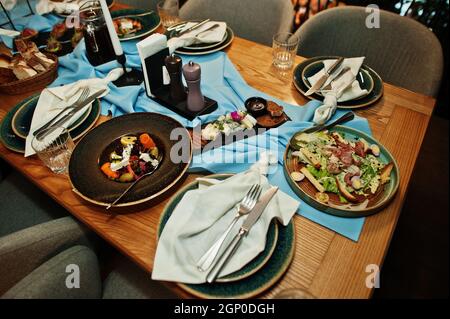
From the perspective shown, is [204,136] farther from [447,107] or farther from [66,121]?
[447,107]

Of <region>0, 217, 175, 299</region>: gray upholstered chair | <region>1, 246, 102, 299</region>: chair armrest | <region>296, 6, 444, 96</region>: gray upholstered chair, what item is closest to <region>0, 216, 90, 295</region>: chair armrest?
<region>0, 217, 175, 299</region>: gray upholstered chair

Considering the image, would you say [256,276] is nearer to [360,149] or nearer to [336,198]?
[336,198]

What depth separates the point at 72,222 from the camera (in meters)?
0.80

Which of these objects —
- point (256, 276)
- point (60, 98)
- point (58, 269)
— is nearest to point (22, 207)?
point (60, 98)

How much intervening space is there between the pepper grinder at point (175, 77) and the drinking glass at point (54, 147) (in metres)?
0.32

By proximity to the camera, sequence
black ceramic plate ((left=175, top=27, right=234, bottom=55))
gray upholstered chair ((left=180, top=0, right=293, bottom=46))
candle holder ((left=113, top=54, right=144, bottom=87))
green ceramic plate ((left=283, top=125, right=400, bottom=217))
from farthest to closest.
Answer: gray upholstered chair ((left=180, top=0, right=293, bottom=46)), black ceramic plate ((left=175, top=27, right=234, bottom=55)), candle holder ((left=113, top=54, right=144, bottom=87)), green ceramic plate ((left=283, top=125, right=400, bottom=217))

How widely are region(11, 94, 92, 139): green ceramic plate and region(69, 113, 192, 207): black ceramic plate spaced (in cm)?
9

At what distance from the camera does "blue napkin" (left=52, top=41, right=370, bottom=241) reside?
0.71 meters

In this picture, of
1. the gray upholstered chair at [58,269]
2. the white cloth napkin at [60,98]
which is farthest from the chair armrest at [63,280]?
the white cloth napkin at [60,98]

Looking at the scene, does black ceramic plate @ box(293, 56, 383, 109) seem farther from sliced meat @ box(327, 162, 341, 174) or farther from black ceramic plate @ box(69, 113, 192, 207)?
black ceramic plate @ box(69, 113, 192, 207)

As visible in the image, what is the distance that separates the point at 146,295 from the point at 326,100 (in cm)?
74

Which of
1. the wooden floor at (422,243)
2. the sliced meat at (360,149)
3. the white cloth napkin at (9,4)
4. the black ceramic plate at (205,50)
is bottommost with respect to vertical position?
the wooden floor at (422,243)

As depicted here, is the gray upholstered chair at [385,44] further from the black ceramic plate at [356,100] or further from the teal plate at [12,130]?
the teal plate at [12,130]

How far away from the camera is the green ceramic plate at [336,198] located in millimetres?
639
